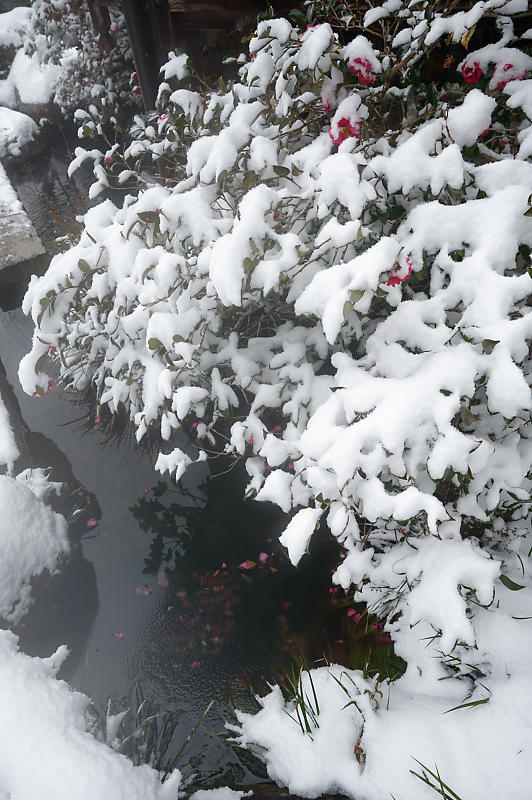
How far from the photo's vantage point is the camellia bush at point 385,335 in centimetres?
134

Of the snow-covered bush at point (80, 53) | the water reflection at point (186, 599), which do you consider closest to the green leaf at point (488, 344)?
the water reflection at point (186, 599)

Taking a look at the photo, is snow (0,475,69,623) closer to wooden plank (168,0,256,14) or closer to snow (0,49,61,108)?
wooden plank (168,0,256,14)

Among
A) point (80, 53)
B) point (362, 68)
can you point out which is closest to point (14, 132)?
point (80, 53)

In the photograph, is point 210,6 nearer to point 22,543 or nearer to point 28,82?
point 22,543

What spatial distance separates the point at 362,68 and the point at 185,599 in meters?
2.55

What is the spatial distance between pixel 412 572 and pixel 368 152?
5.11 feet

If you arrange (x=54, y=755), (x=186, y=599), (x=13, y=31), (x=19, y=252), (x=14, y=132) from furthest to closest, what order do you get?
(x=13, y=31)
(x=14, y=132)
(x=19, y=252)
(x=186, y=599)
(x=54, y=755)

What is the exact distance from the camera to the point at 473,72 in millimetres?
1588

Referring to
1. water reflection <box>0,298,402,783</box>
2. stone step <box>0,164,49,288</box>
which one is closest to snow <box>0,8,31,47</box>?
stone step <box>0,164,49,288</box>

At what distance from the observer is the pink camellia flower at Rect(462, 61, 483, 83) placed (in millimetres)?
1579

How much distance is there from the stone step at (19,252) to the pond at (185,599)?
94 cm

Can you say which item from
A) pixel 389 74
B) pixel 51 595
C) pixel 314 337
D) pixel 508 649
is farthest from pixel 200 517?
pixel 389 74

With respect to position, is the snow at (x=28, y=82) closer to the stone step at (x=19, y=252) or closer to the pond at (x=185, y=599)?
the stone step at (x=19, y=252)

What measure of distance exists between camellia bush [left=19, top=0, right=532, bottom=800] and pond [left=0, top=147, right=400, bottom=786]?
Answer: 23 centimetres
